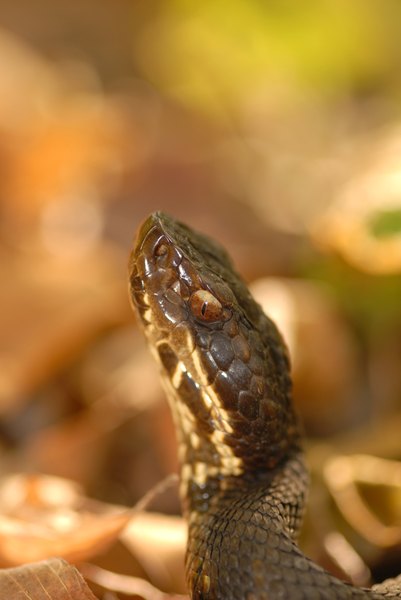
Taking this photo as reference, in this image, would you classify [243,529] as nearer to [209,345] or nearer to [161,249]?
[209,345]

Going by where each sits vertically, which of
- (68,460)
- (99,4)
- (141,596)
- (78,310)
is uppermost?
(99,4)

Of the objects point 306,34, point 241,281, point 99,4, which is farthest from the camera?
point 99,4

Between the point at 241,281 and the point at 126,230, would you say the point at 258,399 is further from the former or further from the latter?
the point at 126,230

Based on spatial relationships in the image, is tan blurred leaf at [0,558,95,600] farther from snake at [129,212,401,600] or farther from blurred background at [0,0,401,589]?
blurred background at [0,0,401,589]

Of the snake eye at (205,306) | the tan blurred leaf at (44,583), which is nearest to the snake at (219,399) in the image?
the snake eye at (205,306)

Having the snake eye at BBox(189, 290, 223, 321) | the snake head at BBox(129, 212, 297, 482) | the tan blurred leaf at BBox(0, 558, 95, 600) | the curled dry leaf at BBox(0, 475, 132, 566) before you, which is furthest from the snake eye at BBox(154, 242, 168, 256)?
the tan blurred leaf at BBox(0, 558, 95, 600)

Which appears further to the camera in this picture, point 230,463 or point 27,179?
point 27,179

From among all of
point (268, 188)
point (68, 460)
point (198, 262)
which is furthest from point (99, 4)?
point (198, 262)

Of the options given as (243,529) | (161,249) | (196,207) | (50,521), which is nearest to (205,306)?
(161,249)
